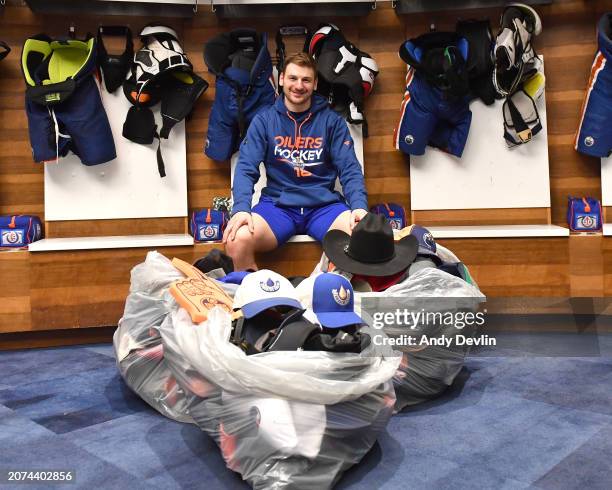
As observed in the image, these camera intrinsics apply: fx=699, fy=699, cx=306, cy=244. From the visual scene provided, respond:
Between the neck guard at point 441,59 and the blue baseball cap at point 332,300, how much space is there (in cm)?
176

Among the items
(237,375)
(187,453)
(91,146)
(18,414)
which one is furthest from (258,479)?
(91,146)

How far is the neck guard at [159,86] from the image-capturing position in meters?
3.21

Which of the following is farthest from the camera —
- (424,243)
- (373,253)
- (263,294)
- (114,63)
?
(114,63)

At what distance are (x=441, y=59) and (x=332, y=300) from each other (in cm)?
192

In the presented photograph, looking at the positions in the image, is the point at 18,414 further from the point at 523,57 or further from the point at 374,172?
the point at 523,57

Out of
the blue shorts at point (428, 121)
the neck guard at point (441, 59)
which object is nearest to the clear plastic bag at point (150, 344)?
the blue shorts at point (428, 121)

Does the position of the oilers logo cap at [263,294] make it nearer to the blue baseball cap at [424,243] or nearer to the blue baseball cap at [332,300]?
the blue baseball cap at [332,300]

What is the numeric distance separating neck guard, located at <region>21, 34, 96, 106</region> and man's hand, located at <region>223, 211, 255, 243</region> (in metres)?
1.02

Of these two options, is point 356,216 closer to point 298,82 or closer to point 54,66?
point 298,82

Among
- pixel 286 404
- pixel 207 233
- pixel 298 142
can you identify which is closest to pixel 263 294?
pixel 286 404

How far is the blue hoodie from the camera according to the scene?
2920 millimetres

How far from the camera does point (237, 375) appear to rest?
1479 millimetres

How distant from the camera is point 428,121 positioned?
3.27 meters

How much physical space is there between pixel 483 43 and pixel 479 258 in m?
1.04
